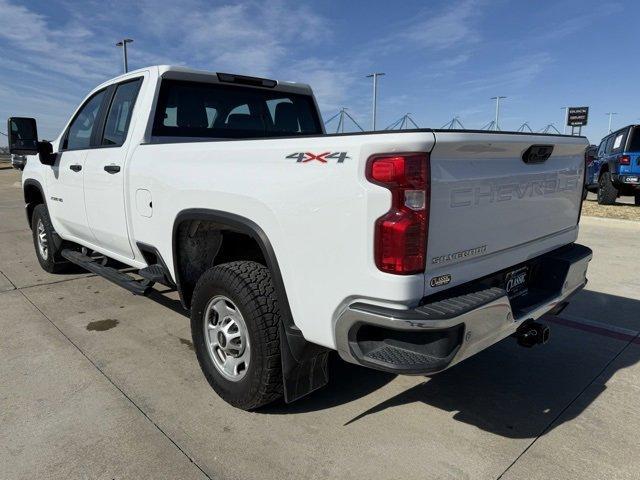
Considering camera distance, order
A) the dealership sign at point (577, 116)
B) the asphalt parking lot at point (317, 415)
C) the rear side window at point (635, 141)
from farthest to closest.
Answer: the dealership sign at point (577, 116)
the rear side window at point (635, 141)
the asphalt parking lot at point (317, 415)

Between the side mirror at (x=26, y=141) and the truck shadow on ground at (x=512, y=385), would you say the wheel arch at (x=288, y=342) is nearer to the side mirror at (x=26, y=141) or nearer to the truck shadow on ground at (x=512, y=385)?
the truck shadow on ground at (x=512, y=385)

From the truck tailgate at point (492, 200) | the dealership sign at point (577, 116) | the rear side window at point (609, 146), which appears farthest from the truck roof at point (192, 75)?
A: the dealership sign at point (577, 116)

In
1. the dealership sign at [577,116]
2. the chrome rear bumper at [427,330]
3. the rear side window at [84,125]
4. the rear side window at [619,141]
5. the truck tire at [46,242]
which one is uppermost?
the dealership sign at [577,116]

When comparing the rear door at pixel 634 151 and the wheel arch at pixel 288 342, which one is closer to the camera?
the wheel arch at pixel 288 342

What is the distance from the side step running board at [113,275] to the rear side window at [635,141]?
472 inches

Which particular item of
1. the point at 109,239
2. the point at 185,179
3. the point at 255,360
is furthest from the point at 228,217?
the point at 109,239

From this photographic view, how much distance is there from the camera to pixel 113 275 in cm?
417

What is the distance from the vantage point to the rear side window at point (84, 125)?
4.49m

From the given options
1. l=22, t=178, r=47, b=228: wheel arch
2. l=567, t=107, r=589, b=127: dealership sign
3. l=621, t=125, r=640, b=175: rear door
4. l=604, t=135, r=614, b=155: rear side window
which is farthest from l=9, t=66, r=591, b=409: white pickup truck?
l=567, t=107, r=589, b=127: dealership sign

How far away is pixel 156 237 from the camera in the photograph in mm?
3400

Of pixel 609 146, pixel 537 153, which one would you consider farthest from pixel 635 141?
pixel 537 153

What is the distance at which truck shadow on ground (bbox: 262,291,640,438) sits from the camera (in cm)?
292

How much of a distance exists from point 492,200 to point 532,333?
0.82 meters

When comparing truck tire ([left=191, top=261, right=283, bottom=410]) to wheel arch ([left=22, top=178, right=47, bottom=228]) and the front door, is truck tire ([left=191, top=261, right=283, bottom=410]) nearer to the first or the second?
the front door
